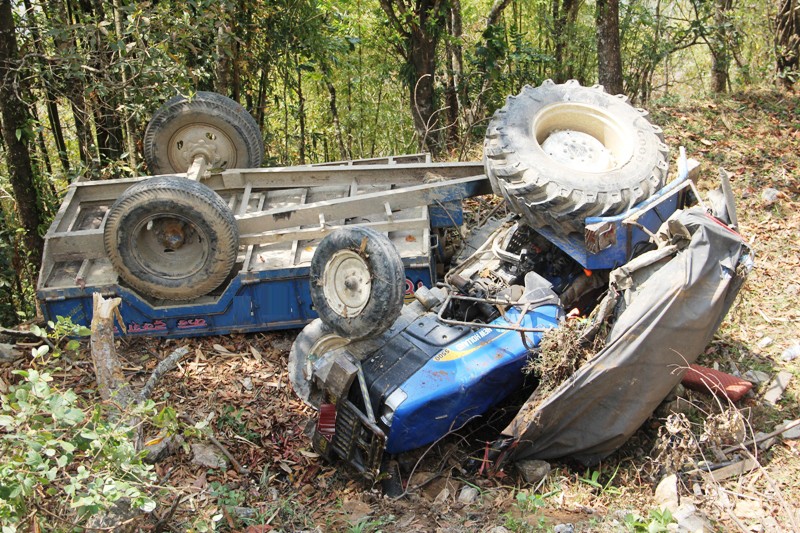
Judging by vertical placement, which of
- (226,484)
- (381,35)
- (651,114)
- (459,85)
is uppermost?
Result: (381,35)

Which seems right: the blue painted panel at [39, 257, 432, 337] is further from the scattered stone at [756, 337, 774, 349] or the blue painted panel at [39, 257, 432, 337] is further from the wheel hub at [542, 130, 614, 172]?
the scattered stone at [756, 337, 774, 349]

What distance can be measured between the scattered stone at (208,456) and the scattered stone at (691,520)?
9.68ft

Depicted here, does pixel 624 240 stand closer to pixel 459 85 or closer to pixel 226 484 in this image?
pixel 226 484

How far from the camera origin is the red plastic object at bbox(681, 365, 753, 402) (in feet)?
17.3

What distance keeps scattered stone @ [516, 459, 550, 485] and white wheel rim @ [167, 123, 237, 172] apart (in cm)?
447

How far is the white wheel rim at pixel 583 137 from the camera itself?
6.23 metres

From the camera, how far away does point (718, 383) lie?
208 inches

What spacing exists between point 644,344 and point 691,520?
3.46 feet

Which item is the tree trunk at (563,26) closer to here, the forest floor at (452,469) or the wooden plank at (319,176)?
the wooden plank at (319,176)

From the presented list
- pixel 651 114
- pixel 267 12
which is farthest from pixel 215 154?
pixel 651 114

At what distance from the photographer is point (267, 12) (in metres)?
9.08

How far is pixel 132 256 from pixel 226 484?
221cm

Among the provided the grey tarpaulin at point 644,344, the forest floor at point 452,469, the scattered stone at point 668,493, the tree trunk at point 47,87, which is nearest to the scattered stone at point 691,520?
the forest floor at point 452,469

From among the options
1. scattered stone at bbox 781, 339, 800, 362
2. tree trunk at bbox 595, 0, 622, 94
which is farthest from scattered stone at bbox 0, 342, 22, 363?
tree trunk at bbox 595, 0, 622, 94
